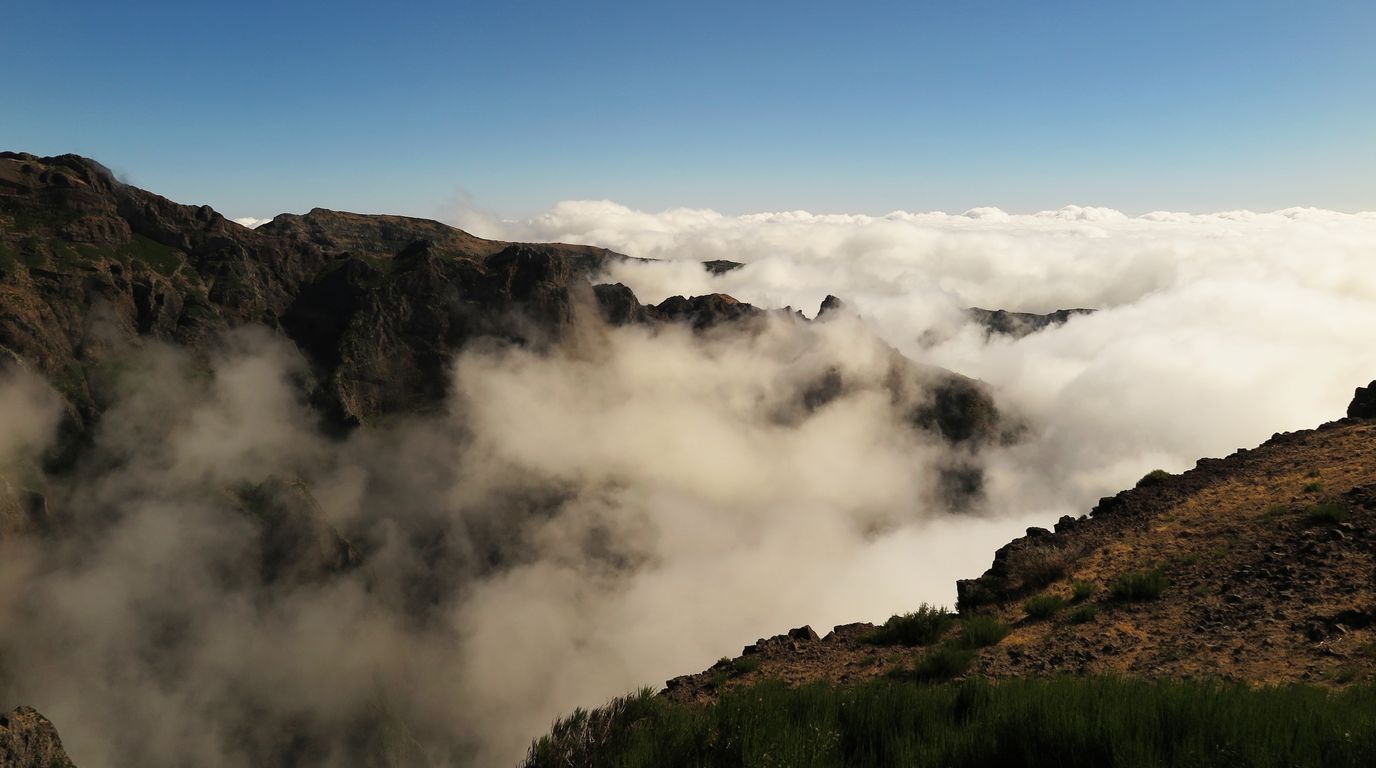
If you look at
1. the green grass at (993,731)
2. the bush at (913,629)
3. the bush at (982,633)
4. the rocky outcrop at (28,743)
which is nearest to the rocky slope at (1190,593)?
the bush at (982,633)

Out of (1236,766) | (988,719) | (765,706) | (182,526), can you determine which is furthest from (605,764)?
(182,526)

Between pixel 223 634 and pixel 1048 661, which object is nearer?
pixel 1048 661

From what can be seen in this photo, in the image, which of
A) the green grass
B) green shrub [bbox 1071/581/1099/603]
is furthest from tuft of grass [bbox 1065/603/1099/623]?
the green grass

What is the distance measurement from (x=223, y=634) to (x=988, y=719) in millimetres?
238284

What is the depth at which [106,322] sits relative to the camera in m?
199

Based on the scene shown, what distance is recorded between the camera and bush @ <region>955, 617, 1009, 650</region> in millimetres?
13766

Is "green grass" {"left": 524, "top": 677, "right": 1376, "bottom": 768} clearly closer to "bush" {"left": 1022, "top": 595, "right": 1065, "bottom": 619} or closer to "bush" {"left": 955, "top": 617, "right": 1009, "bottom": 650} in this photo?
"bush" {"left": 955, "top": 617, "right": 1009, "bottom": 650}

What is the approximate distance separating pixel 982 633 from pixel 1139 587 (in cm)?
457

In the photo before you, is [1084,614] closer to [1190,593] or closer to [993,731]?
[1190,593]

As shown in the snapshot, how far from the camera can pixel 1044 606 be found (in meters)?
15.3

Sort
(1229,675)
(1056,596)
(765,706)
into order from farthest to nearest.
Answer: (1056,596), (1229,675), (765,706)

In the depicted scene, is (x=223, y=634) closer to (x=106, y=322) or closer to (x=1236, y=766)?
(x=106, y=322)

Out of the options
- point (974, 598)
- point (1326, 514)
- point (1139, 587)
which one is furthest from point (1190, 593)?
point (1326, 514)

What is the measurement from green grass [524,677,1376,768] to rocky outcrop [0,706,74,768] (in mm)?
11965
